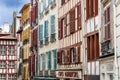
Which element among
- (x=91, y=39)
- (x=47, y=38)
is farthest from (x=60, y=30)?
(x=91, y=39)

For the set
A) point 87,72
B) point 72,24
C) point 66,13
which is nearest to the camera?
point 87,72

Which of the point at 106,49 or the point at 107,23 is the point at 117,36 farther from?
the point at 107,23

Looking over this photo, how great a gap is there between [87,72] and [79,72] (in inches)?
70.3

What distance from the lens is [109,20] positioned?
18.5 meters

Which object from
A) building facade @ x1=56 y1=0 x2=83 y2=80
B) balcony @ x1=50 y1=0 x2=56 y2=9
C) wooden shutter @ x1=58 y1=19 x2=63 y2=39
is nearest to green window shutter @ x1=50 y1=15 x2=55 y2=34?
balcony @ x1=50 y1=0 x2=56 y2=9

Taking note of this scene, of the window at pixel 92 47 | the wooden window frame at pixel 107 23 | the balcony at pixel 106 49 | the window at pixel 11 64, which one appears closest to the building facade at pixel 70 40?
the window at pixel 92 47

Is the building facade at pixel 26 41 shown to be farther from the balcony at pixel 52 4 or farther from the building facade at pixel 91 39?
the building facade at pixel 91 39

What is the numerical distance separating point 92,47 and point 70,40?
6.40m

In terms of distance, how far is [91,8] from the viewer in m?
23.4

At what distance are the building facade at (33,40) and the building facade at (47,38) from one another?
78.8 inches

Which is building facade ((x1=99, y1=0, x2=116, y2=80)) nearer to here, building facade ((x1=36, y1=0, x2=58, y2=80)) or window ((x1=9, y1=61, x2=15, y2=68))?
building facade ((x1=36, y1=0, x2=58, y2=80))

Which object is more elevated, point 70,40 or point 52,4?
point 52,4

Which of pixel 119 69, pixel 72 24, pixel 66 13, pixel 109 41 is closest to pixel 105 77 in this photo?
pixel 109 41

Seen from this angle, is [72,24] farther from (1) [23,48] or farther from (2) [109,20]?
(1) [23,48]
